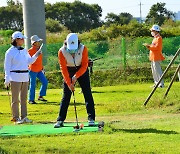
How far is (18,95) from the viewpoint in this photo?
12.3m

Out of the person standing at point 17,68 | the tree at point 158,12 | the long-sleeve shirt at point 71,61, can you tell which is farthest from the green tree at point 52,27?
the long-sleeve shirt at point 71,61

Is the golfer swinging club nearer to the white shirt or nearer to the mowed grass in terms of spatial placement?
the mowed grass

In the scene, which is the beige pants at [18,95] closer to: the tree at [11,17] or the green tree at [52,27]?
the green tree at [52,27]

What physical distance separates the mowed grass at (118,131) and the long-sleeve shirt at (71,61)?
1.15m

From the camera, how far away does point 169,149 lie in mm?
8453

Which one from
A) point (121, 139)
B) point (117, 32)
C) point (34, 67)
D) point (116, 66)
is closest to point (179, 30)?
point (117, 32)

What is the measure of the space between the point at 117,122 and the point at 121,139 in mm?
2408

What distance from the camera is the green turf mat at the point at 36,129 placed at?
1045 centimetres

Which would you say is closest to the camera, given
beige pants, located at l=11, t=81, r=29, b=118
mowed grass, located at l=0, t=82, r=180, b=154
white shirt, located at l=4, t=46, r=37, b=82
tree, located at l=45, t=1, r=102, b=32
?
mowed grass, located at l=0, t=82, r=180, b=154

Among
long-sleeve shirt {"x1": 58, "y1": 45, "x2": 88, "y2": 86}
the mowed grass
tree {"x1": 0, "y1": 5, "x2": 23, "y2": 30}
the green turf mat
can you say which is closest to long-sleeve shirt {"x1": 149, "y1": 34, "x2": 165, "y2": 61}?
the mowed grass

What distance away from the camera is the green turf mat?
34.3ft

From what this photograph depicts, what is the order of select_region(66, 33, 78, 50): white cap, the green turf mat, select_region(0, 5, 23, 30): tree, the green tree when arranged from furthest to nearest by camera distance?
1. select_region(0, 5, 23, 30): tree
2. the green tree
3. the green turf mat
4. select_region(66, 33, 78, 50): white cap

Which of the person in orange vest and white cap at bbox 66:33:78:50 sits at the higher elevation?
white cap at bbox 66:33:78:50

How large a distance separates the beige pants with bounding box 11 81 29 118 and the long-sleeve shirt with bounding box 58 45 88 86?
6.37ft
